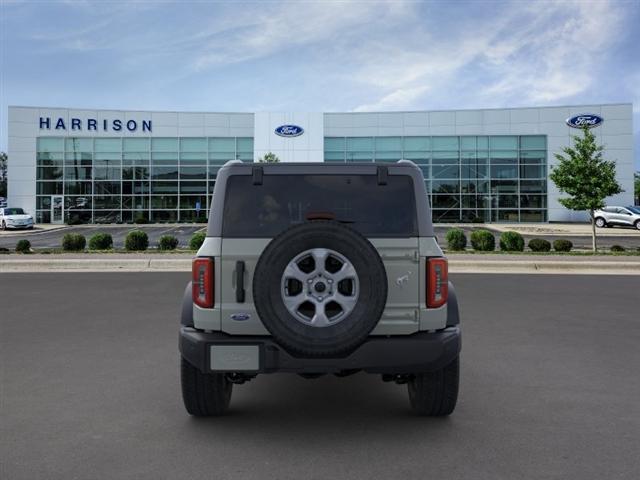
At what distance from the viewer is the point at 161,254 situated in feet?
58.9

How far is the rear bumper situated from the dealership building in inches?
1586

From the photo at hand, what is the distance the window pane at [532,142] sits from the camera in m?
43.7

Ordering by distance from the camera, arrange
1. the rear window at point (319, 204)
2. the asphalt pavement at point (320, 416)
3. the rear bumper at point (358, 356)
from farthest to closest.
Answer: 1. the rear window at point (319, 204)
2. the rear bumper at point (358, 356)
3. the asphalt pavement at point (320, 416)

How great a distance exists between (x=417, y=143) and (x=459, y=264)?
29.1 meters

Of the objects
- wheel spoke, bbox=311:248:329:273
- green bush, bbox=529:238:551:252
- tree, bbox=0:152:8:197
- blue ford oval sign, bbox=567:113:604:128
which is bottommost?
wheel spoke, bbox=311:248:329:273

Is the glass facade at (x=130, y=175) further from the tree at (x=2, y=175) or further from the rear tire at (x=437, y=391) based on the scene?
the tree at (x=2, y=175)

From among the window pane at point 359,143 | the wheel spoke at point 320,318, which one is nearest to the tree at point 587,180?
the wheel spoke at point 320,318

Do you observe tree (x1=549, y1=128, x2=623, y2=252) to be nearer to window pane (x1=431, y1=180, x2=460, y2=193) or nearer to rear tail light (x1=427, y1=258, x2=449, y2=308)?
rear tail light (x1=427, y1=258, x2=449, y2=308)

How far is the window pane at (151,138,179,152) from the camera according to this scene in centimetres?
4416

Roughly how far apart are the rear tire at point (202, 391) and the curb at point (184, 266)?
1213 centimetres

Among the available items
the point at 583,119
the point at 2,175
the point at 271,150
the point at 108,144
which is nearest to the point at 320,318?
the point at 271,150

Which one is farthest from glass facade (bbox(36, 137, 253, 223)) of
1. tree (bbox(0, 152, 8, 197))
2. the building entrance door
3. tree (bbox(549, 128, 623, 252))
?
tree (bbox(0, 152, 8, 197))

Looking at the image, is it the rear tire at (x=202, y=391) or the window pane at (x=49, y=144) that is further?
the window pane at (x=49, y=144)

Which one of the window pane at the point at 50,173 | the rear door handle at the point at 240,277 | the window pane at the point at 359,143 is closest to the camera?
the rear door handle at the point at 240,277
